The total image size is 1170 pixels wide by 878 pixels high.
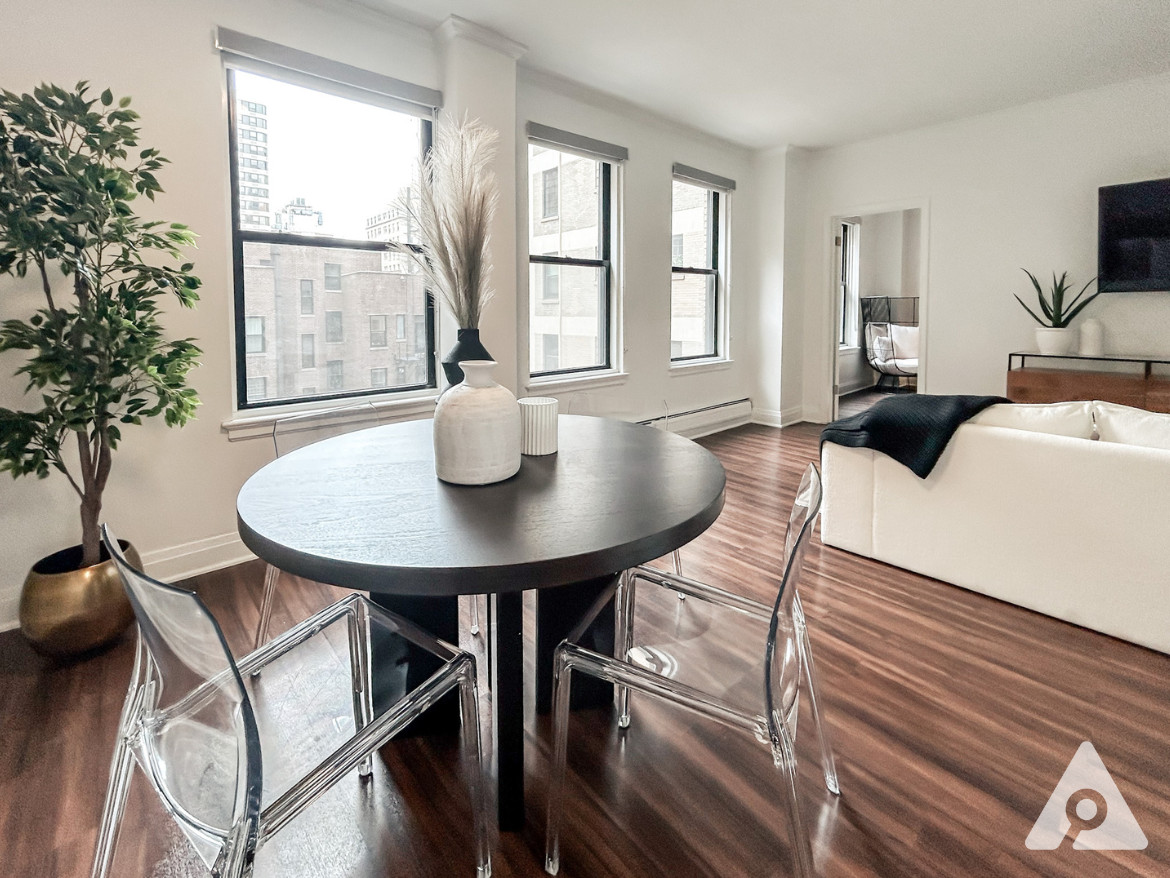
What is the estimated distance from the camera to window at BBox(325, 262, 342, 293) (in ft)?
9.73

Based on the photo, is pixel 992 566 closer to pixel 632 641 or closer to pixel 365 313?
pixel 632 641

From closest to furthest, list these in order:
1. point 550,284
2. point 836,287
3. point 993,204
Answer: point 550,284
point 993,204
point 836,287

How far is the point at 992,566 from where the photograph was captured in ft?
7.57

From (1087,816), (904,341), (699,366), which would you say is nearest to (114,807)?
(1087,816)

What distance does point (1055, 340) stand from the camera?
171 inches

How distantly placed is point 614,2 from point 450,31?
82 centimetres

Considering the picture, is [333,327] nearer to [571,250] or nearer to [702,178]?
[571,250]

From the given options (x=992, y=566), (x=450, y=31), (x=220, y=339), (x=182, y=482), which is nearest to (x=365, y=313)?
(x=220, y=339)

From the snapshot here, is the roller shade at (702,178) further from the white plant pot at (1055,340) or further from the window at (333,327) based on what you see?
the window at (333,327)

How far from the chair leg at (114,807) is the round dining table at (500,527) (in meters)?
0.37

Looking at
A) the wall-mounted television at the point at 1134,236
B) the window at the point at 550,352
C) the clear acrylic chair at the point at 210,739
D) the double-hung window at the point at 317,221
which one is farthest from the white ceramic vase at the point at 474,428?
the wall-mounted television at the point at 1134,236

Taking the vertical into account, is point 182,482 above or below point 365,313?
below

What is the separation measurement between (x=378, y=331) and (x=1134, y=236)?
15.7ft

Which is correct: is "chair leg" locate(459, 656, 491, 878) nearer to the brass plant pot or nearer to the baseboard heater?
the brass plant pot
